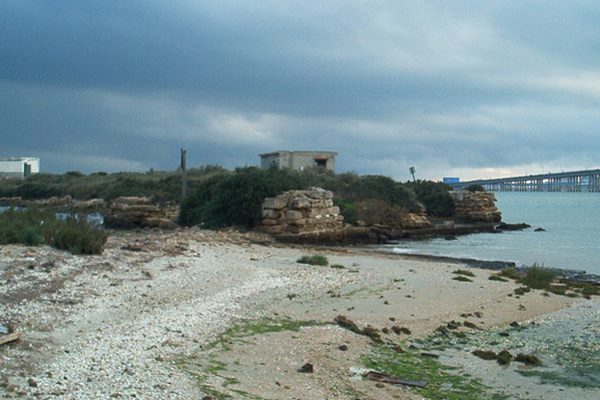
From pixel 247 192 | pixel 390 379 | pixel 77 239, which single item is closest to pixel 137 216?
pixel 247 192

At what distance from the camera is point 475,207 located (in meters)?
54.8

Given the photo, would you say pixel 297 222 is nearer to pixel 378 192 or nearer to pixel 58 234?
pixel 58 234

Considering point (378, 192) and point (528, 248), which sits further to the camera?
point (378, 192)

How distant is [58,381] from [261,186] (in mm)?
25595

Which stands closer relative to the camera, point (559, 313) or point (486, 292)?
point (559, 313)

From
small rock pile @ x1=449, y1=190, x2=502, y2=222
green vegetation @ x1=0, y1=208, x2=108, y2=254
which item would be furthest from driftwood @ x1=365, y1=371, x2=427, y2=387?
small rock pile @ x1=449, y1=190, x2=502, y2=222

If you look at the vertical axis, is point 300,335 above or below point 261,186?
below

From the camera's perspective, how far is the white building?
317 ft

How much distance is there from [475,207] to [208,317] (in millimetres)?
46495

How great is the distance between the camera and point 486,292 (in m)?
16.1

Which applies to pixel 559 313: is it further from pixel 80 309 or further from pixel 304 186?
pixel 304 186

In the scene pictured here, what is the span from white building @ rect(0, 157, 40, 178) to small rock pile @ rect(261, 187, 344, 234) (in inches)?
2913

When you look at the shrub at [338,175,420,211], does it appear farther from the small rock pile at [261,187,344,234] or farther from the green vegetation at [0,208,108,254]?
the green vegetation at [0,208,108,254]

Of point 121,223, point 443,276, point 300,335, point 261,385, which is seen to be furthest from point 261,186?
point 261,385
